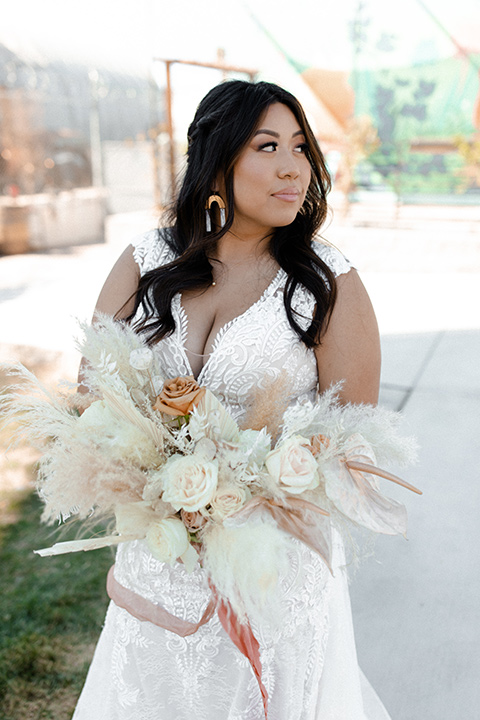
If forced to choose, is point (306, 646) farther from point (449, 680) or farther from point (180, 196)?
point (180, 196)

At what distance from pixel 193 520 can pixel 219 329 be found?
0.55 metres

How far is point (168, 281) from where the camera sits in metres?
1.62

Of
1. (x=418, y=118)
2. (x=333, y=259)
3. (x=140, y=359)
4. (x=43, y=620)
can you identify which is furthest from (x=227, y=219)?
(x=418, y=118)

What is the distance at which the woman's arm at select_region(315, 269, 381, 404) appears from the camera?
1544 mm

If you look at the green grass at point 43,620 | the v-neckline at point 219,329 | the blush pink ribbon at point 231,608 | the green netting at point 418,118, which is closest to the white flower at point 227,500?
the blush pink ribbon at point 231,608

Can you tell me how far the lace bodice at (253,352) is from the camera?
4.95 feet

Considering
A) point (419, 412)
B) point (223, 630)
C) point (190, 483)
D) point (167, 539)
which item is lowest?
point (419, 412)

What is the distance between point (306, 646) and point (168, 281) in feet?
3.25

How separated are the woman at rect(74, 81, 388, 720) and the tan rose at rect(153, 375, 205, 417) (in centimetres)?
31

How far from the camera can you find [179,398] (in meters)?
1.14

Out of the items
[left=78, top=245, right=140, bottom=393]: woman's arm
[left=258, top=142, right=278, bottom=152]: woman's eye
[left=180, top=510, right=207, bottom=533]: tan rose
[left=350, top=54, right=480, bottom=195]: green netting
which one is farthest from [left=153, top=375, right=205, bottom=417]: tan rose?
[left=350, top=54, right=480, bottom=195]: green netting

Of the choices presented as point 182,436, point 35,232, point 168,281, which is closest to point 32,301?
point 35,232

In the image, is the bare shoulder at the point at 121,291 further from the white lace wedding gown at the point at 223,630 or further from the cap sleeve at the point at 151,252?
the white lace wedding gown at the point at 223,630

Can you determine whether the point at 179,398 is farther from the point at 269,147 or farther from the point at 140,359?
the point at 269,147
